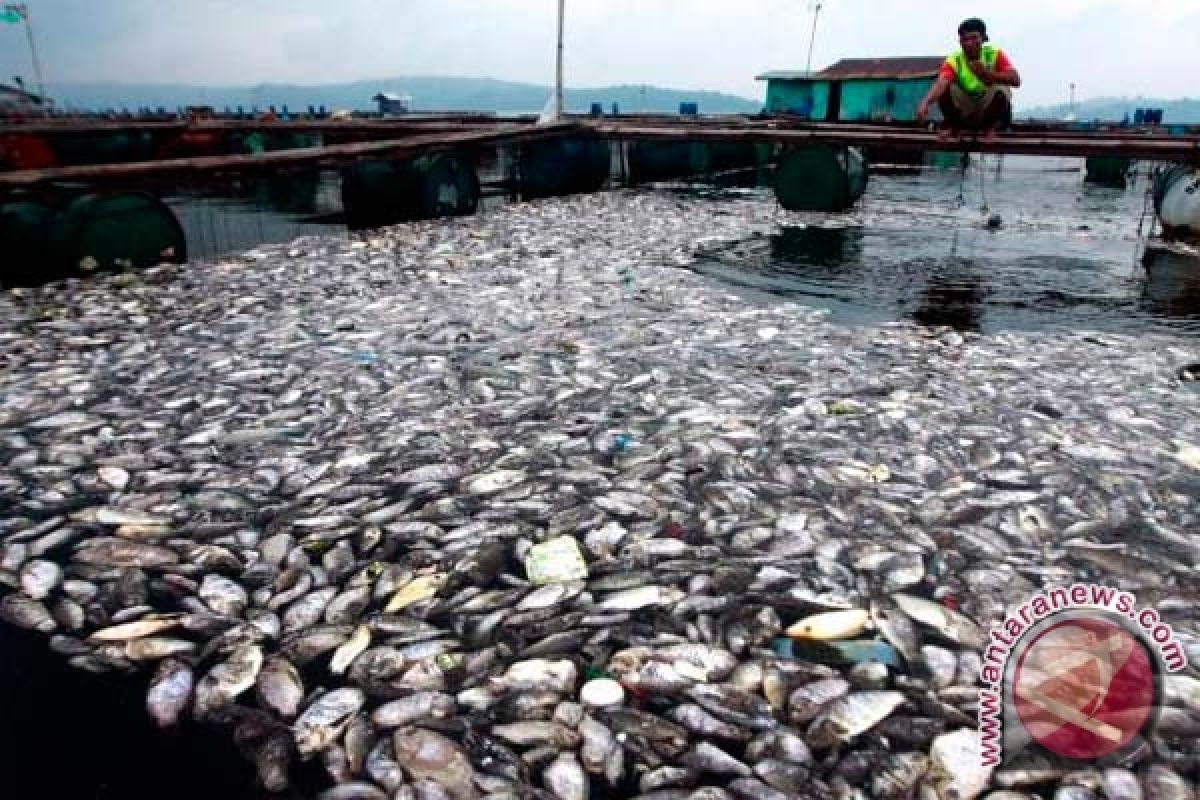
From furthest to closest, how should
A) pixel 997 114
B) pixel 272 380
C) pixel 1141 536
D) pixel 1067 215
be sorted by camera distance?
pixel 1067 215, pixel 997 114, pixel 272 380, pixel 1141 536

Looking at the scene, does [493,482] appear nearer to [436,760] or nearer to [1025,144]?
[436,760]

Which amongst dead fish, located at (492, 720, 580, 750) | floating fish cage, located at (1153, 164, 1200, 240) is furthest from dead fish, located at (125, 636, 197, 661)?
floating fish cage, located at (1153, 164, 1200, 240)

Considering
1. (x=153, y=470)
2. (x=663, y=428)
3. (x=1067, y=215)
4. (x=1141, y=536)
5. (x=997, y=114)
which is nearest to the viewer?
(x=1141, y=536)

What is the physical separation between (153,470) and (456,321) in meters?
3.74

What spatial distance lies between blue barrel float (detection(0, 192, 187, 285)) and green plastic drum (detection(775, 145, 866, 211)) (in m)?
12.9

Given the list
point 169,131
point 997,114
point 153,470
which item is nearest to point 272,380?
point 153,470

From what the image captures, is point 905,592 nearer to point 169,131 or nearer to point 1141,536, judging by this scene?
point 1141,536

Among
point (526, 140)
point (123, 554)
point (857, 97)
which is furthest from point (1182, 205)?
point (857, 97)

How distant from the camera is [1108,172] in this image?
94.0 ft

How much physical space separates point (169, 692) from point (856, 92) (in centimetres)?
5975

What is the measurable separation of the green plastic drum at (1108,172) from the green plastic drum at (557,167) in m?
19.1

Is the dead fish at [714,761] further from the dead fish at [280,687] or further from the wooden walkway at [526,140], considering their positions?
the wooden walkway at [526,140]

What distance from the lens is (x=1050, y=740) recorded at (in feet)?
8.95

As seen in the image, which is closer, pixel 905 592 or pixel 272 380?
pixel 905 592
